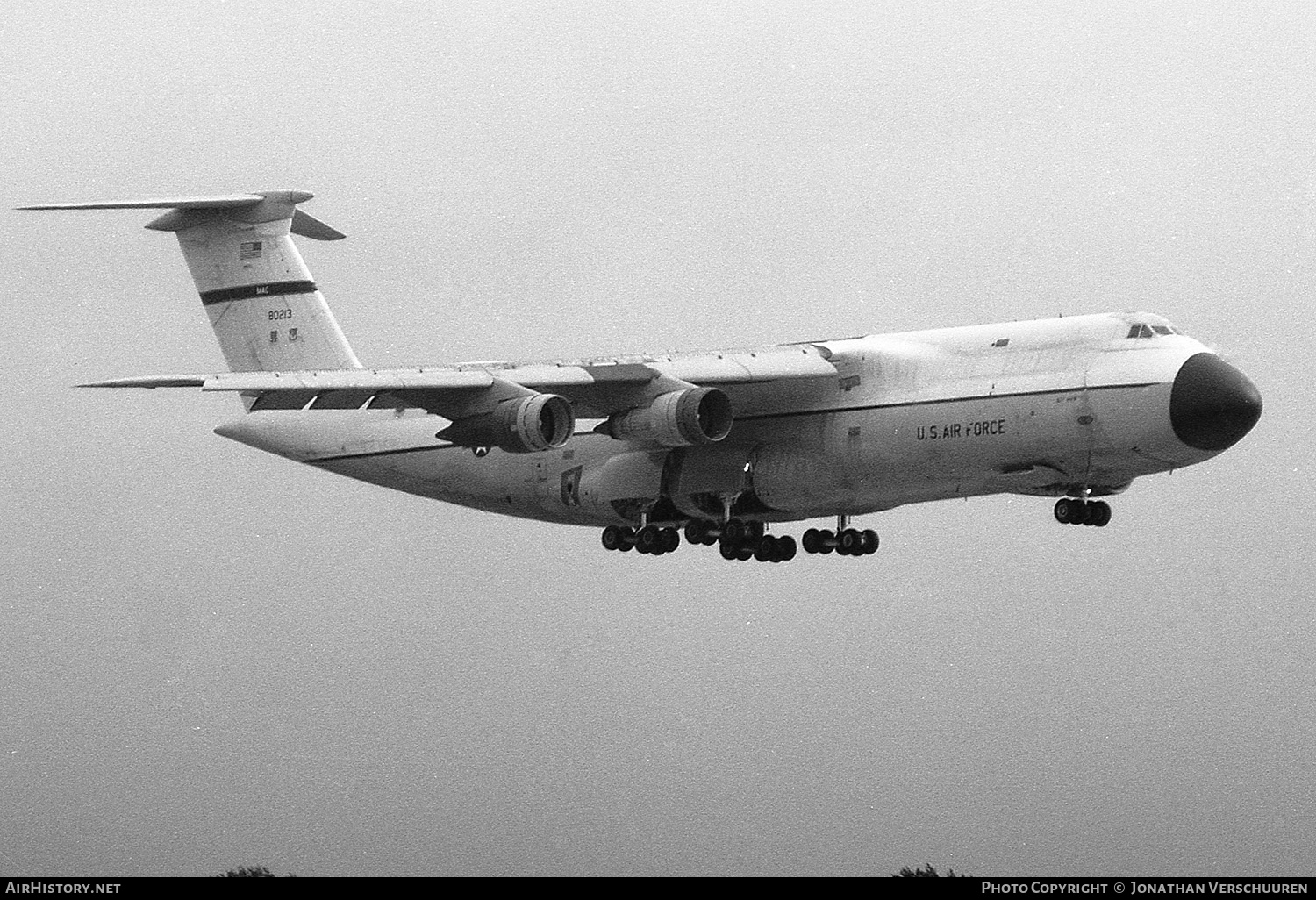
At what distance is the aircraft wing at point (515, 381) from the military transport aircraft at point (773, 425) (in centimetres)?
3

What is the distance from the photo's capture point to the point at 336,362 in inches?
1395

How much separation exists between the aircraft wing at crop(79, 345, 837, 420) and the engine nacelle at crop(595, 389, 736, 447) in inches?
10.1

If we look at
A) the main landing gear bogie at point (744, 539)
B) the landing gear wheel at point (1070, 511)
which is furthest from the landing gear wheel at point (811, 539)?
the landing gear wheel at point (1070, 511)

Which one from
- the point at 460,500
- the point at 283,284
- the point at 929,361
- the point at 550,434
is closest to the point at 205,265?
the point at 283,284

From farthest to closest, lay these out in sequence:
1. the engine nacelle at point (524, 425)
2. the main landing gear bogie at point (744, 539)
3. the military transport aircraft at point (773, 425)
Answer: the main landing gear bogie at point (744, 539)
the engine nacelle at point (524, 425)
the military transport aircraft at point (773, 425)

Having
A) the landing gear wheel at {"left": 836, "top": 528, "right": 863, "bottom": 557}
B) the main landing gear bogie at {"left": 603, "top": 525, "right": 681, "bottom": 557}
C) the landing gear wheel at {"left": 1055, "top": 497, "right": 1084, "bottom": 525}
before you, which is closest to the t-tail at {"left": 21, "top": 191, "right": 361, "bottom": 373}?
the main landing gear bogie at {"left": 603, "top": 525, "right": 681, "bottom": 557}

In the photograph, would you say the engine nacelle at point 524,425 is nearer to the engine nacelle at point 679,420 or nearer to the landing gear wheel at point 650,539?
the engine nacelle at point 679,420

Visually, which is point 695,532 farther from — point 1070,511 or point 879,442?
point 1070,511

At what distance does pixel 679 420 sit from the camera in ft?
99.6

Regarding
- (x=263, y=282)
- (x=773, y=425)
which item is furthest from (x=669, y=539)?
(x=263, y=282)

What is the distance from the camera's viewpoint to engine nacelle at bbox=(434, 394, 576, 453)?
1166 inches

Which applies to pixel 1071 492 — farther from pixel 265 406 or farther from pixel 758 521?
pixel 265 406

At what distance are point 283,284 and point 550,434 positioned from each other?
702cm

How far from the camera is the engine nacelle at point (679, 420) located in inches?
1195
